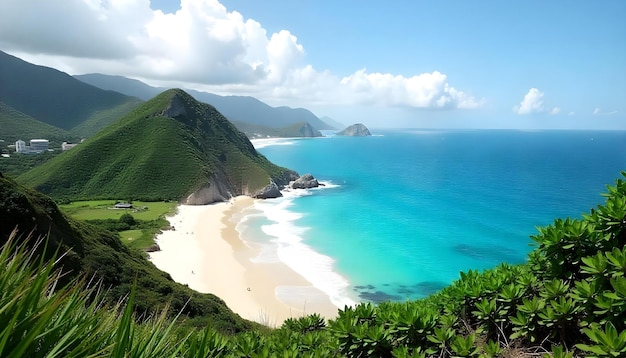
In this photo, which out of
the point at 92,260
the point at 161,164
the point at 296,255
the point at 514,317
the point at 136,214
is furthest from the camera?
the point at 161,164

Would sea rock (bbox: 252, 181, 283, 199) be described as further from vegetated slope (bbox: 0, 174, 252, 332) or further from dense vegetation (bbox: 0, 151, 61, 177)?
vegetated slope (bbox: 0, 174, 252, 332)

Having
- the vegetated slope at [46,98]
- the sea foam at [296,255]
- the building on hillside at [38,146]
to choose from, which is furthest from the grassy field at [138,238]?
the vegetated slope at [46,98]

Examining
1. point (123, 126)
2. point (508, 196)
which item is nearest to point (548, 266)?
point (508, 196)

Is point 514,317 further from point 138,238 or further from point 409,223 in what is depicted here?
point 409,223

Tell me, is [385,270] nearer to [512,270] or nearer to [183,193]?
[512,270]

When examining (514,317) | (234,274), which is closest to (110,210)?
(234,274)
